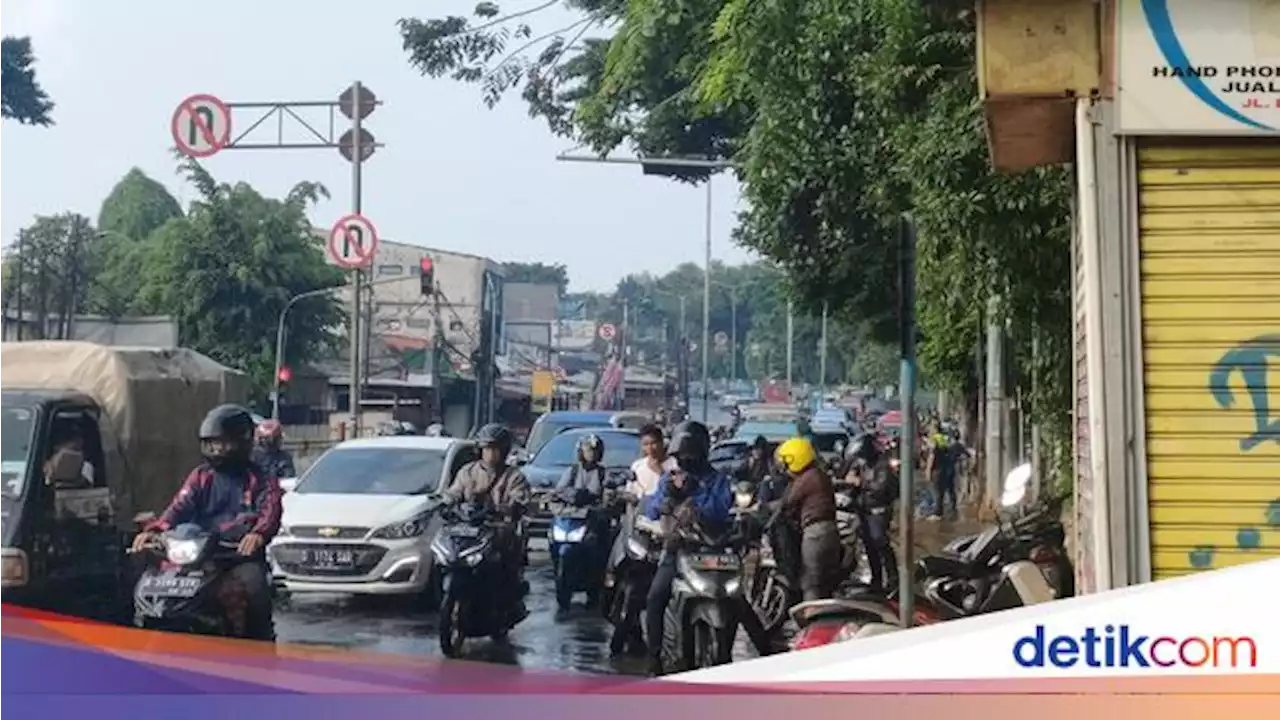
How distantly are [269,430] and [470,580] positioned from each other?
281 centimetres

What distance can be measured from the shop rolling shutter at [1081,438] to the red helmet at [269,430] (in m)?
1.71

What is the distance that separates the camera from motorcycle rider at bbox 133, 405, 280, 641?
346cm

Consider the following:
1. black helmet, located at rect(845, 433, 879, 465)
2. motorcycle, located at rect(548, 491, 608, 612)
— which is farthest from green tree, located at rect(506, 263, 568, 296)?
black helmet, located at rect(845, 433, 879, 465)

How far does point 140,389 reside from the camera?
3982mm

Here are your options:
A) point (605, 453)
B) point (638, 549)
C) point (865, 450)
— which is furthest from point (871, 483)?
point (638, 549)

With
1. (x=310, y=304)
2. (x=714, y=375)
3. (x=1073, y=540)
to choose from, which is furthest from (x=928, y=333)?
(x=310, y=304)

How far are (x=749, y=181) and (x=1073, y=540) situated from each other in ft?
9.12

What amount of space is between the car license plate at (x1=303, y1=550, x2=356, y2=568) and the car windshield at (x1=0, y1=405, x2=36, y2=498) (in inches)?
50.9

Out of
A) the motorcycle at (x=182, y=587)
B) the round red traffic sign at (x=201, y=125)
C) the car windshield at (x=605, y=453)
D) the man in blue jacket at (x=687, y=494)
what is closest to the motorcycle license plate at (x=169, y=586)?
the motorcycle at (x=182, y=587)

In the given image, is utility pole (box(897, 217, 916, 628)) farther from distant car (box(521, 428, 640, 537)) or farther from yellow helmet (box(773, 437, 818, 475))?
distant car (box(521, 428, 640, 537))

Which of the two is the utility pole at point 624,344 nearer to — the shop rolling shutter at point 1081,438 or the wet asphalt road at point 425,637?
the wet asphalt road at point 425,637

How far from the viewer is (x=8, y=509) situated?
325cm

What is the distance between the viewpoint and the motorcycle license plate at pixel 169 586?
3213 millimetres

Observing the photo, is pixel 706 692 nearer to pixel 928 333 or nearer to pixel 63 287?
pixel 63 287
